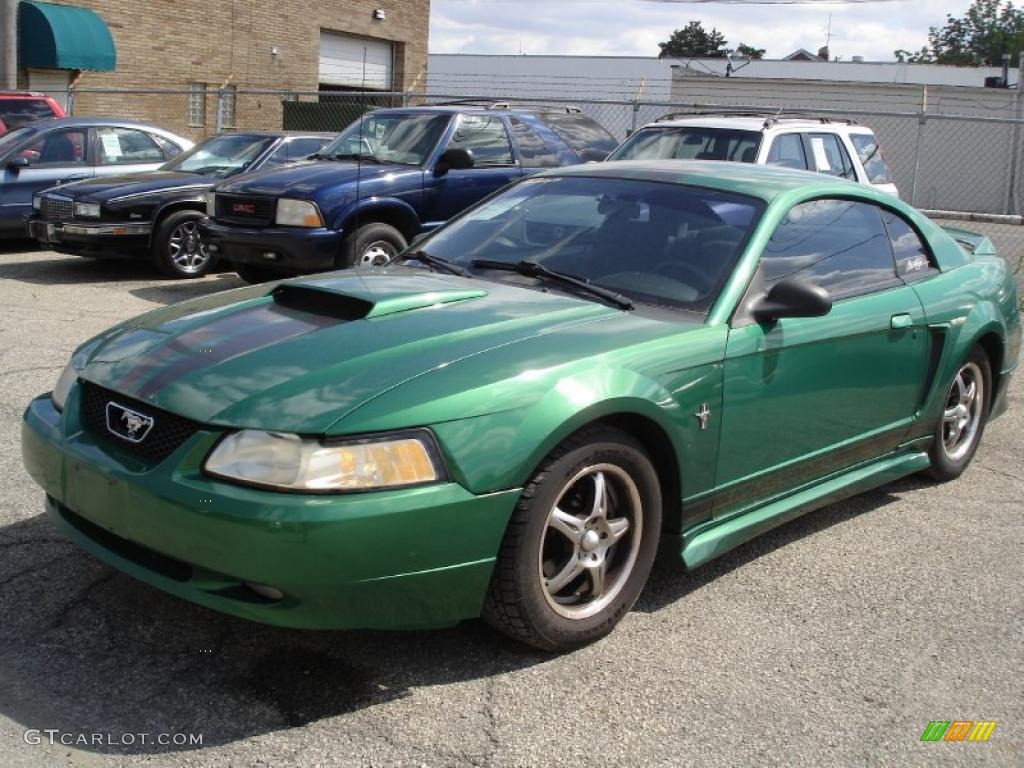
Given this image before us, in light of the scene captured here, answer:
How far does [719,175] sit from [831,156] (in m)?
6.51

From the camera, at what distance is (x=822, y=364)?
4340 millimetres

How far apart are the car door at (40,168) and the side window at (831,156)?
7.86m

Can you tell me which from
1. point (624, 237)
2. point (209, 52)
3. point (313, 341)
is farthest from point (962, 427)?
point (209, 52)

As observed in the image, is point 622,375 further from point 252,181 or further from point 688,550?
point 252,181

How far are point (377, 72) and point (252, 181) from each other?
2383 centimetres

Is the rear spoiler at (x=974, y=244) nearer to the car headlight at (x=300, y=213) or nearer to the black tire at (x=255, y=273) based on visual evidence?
the car headlight at (x=300, y=213)

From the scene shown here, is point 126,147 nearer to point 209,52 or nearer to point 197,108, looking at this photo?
point 197,108

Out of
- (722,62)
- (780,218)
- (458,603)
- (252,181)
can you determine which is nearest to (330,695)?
(458,603)

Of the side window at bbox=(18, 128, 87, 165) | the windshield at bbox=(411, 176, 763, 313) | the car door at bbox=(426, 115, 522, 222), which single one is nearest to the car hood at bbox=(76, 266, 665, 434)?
the windshield at bbox=(411, 176, 763, 313)

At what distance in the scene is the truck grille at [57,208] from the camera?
1099 centimetres

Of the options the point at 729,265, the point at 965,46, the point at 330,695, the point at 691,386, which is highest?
the point at 965,46

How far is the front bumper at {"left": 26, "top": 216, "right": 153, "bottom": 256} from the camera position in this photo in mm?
10828

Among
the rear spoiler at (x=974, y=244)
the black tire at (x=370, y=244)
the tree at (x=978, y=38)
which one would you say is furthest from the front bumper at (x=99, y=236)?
the tree at (x=978, y=38)

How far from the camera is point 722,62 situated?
44625mm
